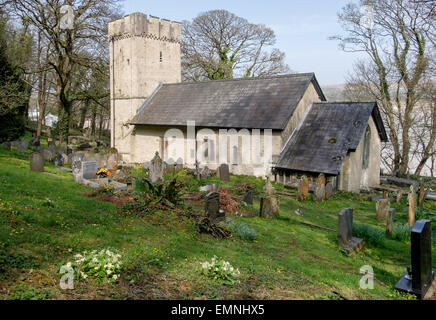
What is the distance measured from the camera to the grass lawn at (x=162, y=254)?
5.01m

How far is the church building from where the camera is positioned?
57.7 ft

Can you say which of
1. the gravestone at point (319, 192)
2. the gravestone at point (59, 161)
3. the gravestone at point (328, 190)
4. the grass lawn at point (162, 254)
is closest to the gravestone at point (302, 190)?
the gravestone at point (319, 192)

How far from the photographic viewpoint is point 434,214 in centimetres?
1309

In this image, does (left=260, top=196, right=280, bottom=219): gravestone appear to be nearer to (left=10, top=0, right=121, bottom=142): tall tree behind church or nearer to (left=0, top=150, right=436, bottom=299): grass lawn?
(left=0, top=150, right=436, bottom=299): grass lawn

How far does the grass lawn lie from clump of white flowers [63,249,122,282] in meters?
0.12

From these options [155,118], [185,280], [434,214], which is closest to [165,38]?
[155,118]

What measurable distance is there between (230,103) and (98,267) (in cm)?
1686

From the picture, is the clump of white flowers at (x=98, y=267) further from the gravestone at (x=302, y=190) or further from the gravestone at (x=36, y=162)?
the gravestone at (x=302, y=190)

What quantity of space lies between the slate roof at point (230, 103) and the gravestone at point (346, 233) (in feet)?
31.4

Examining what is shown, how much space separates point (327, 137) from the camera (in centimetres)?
1766

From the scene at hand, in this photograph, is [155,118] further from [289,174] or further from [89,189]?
[89,189]

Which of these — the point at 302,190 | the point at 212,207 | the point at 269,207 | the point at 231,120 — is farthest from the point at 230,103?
the point at 212,207

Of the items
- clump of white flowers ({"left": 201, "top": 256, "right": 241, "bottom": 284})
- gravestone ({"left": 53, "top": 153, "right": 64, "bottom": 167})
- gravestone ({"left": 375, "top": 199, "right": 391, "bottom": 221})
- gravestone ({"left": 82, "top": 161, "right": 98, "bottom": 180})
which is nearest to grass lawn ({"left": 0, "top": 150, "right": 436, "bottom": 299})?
clump of white flowers ({"left": 201, "top": 256, "right": 241, "bottom": 284})

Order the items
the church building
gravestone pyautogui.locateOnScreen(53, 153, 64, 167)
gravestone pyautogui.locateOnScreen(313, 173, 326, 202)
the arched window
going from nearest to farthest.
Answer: gravestone pyautogui.locateOnScreen(313, 173, 326, 202), the church building, gravestone pyautogui.locateOnScreen(53, 153, 64, 167), the arched window
